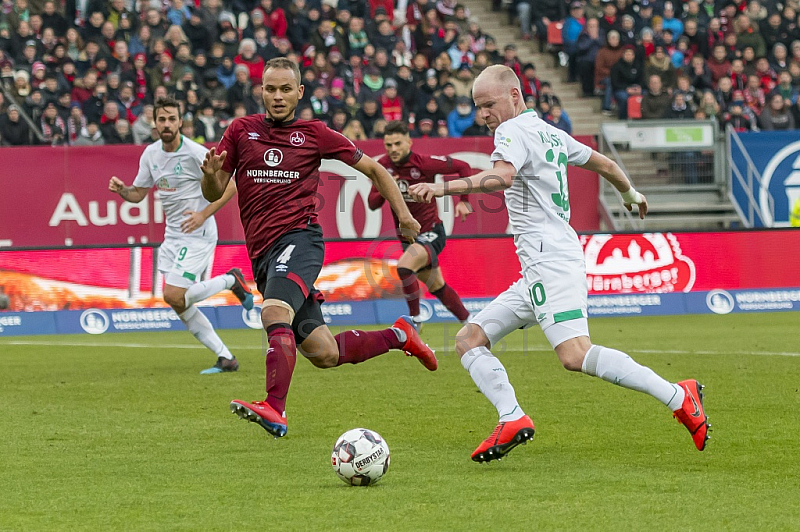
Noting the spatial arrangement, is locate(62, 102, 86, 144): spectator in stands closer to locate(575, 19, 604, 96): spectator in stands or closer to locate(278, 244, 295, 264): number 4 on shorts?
locate(575, 19, 604, 96): spectator in stands

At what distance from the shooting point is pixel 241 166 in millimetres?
7199

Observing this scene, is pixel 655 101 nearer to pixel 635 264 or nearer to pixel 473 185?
pixel 635 264

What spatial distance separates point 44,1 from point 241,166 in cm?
1417

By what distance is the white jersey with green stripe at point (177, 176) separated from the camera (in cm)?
1131

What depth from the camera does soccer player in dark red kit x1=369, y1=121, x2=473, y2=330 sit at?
13016 mm

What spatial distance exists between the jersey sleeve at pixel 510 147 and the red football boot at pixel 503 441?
141 cm

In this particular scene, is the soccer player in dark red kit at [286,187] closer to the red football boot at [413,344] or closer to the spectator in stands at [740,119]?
the red football boot at [413,344]

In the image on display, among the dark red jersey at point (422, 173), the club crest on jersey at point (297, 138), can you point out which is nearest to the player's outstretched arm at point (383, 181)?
the club crest on jersey at point (297, 138)

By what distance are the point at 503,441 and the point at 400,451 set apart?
0.84 meters

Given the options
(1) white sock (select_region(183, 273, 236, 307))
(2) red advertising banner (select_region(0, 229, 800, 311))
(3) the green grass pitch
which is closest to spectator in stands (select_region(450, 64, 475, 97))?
(2) red advertising banner (select_region(0, 229, 800, 311))

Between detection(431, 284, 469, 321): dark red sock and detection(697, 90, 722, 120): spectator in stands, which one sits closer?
detection(431, 284, 469, 321): dark red sock

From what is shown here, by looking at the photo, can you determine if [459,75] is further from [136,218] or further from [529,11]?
[136,218]

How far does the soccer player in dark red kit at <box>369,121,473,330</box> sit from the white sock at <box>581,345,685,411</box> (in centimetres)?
678

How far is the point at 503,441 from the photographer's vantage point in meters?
6.31
